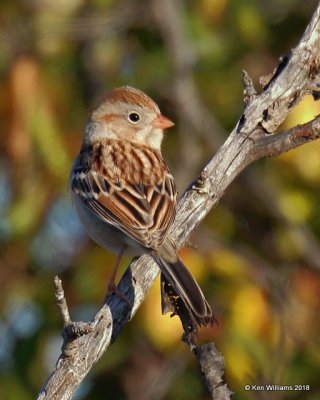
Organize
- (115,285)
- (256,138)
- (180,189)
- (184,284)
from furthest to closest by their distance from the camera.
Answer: (180,189) < (115,285) < (256,138) < (184,284)

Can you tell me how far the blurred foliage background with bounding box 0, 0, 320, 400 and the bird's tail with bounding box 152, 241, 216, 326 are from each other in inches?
21.2

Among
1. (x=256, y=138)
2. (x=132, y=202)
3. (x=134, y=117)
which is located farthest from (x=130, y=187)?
(x=256, y=138)

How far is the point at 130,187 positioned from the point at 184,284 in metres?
0.95

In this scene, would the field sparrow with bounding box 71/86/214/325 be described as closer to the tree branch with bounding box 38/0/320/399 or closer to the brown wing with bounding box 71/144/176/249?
the brown wing with bounding box 71/144/176/249

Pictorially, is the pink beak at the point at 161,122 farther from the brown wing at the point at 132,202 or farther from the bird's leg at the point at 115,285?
the bird's leg at the point at 115,285

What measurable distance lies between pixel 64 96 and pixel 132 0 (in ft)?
2.97

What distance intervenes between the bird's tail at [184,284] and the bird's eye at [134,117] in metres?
1.40

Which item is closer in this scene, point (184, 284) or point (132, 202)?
point (184, 284)

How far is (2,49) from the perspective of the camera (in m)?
6.80

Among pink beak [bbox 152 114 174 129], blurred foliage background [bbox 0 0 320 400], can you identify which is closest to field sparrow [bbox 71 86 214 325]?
pink beak [bbox 152 114 174 129]

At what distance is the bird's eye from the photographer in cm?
633

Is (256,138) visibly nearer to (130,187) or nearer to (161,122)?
(130,187)

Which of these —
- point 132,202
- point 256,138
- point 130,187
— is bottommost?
point 256,138

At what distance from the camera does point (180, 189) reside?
6.88 meters
